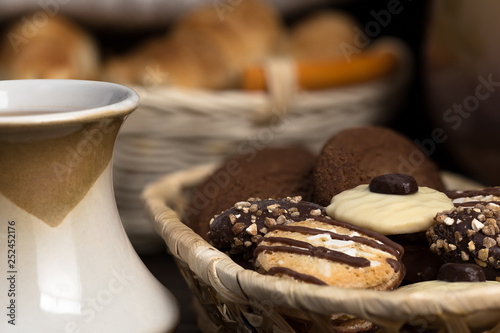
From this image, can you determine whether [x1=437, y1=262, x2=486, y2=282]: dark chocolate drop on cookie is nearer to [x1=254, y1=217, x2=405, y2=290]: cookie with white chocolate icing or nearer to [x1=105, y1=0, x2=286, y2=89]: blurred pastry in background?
[x1=254, y1=217, x2=405, y2=290]: cookie with white chocolate icing

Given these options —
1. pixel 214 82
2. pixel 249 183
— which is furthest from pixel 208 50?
pixel 249 183

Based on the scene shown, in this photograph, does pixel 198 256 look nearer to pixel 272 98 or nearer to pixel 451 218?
pixel 451 218

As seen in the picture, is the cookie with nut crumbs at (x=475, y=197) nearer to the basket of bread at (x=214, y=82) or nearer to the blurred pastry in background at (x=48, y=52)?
the basket of bread at (x=214, y=82)

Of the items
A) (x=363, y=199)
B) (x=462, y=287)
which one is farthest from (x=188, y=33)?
(x=462, y=287)

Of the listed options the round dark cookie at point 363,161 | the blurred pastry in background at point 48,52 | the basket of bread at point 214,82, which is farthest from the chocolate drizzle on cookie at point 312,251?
the blurred pastry in background at point 48,52

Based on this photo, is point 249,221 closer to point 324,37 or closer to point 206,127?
point 206,127

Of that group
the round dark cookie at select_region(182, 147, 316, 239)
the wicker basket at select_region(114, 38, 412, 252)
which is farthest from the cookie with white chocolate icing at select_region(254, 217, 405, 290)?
the wicker basket at select_region(114, 38, 412, 252)
